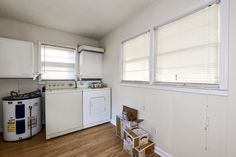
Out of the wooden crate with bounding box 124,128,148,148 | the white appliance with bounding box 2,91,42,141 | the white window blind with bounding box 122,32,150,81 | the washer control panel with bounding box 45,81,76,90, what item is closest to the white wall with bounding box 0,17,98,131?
the white appliance with bounding box 2,91,42,141

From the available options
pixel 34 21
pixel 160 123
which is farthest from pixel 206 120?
pixel 34 21

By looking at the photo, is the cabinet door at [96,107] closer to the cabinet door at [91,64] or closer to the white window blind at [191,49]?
the cabinet door at [91,64]

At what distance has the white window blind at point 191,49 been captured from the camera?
1313 mm

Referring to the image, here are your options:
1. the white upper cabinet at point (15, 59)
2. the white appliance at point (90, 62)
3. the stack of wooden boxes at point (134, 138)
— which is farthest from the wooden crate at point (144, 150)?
the white upper cabinet at point (15, 59)

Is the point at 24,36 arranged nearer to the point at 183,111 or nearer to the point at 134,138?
the point at 134,138

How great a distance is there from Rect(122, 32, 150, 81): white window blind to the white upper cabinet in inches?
84.0

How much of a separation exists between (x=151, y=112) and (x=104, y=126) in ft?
4.86

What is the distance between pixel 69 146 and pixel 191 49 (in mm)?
2527

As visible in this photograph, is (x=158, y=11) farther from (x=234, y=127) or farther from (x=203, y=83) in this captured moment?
(x=234, y=127)

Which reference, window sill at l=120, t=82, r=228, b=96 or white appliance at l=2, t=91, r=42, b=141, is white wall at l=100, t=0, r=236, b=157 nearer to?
window sill at l=120, t=82, r=228, b=96

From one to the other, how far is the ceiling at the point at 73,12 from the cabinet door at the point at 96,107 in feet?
5.53

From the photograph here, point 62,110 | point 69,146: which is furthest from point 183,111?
point 62,110

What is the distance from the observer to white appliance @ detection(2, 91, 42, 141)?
2184 millimetres

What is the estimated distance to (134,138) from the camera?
1.76 m
